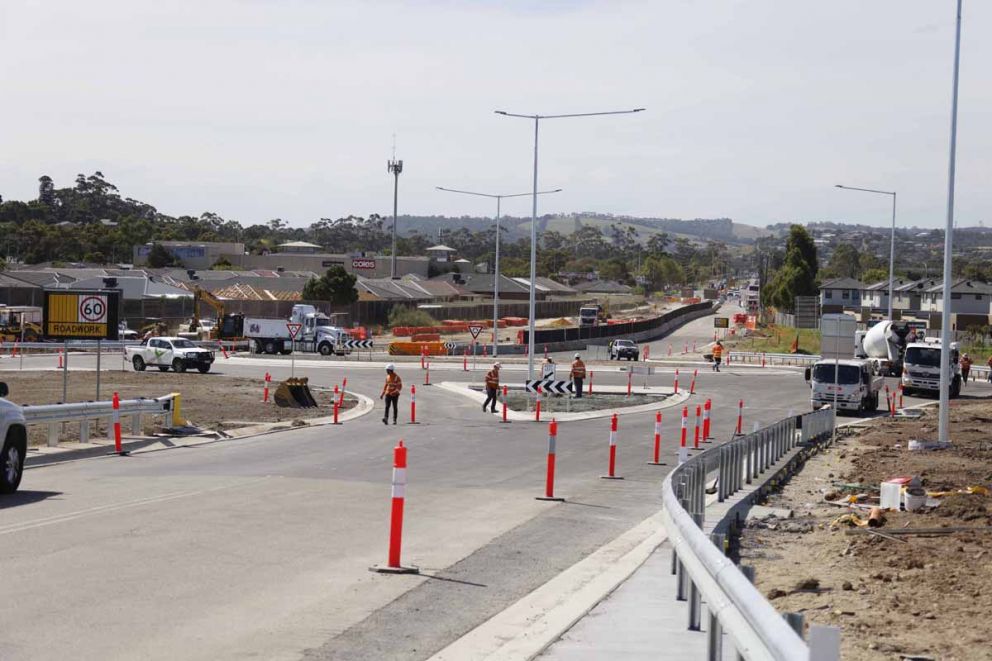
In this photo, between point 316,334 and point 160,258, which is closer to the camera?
point 316,334

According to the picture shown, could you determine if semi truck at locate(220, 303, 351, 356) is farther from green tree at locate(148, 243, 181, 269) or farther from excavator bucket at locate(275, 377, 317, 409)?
green tree at locate(148, 243, 181, 269)

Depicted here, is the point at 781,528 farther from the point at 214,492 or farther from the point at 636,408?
the point at 636,408

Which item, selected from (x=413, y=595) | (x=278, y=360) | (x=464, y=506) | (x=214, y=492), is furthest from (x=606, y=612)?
(x=278, y=360)

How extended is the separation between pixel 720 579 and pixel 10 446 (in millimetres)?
12669

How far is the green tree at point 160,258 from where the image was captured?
162125 mm

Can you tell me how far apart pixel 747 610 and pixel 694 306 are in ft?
494

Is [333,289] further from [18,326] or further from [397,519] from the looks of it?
[397,519]

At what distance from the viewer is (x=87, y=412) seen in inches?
976

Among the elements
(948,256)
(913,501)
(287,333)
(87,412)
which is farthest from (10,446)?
(287,333)

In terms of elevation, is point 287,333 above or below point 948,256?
below

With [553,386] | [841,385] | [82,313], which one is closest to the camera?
[82,313]

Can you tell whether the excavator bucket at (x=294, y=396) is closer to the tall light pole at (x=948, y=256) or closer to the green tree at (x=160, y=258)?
the tall light pole at (x=948, y=256)

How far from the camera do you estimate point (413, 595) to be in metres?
10.8

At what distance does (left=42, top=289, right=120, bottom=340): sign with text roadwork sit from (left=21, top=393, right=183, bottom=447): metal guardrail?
296 centimetres
